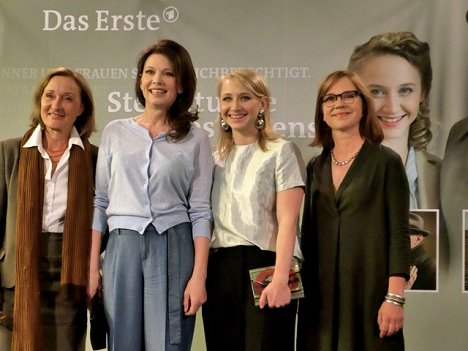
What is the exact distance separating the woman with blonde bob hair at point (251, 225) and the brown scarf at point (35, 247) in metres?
0.48

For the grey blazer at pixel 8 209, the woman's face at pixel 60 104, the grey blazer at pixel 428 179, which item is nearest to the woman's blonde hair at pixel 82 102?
the woman's face at pixel 60 104

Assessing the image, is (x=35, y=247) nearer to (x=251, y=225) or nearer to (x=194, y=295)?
(x=194, y=295)

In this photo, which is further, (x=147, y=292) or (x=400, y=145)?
(x=400, y=145)

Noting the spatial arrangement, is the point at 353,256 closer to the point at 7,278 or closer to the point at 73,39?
the point at 7,278

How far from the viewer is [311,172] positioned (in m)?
2.39

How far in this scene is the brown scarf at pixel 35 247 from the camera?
2230 mm

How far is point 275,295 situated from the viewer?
211cm

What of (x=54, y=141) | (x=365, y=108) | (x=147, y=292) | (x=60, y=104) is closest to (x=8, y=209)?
(x=54, y=141)

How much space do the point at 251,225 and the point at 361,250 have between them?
0.40 metres

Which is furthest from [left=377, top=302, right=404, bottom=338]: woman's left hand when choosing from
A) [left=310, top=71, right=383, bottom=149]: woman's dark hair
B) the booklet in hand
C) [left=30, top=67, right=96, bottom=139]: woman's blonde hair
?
[left=30, top=67, right=96, bottom=139]: woman's blonde hair

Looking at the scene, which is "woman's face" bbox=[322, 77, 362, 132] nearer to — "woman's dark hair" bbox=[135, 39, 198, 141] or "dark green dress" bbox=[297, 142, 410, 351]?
"dark green dress" bbox=[297, 142, 410, 351]

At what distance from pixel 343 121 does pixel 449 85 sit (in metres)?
1.12

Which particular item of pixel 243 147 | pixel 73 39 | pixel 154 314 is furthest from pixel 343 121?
pixel 73 39

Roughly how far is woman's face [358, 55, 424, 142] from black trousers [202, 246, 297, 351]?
1278 mm
